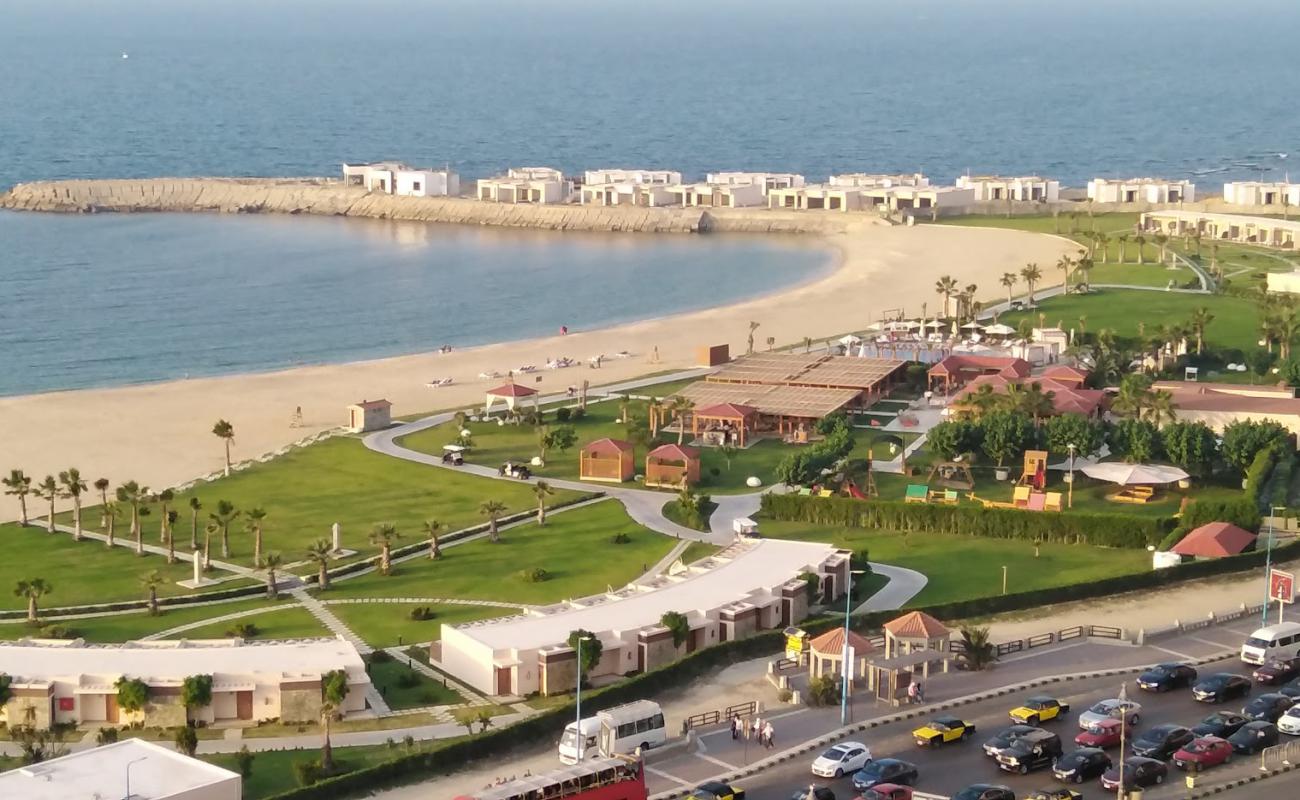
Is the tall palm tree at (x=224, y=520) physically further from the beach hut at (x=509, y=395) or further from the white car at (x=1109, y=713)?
the white car at (x=1109, y=713)

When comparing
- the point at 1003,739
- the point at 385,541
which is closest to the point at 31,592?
the point at 385,541

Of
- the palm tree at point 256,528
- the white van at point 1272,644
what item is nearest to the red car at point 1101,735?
the white van at point 1272,644

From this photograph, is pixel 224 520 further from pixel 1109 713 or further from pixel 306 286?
pixel 306 286

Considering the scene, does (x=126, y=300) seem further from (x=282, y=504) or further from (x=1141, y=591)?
(x=1141, y=591)

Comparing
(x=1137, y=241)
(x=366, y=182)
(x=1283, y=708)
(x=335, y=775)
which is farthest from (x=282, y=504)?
(x=366, y=182)

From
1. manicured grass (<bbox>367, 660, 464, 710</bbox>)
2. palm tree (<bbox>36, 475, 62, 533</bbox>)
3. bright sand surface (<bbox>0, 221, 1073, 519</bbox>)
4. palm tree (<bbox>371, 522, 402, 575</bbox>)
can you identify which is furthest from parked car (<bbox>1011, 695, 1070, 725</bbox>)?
bright sand surface (<bbox>0, 221, 1073, 519</bbox>)

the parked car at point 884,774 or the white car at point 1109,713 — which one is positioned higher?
the white car at point 1109,713

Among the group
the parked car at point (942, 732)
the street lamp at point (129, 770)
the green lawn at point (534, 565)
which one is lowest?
the green lawn at point (534, 565)
